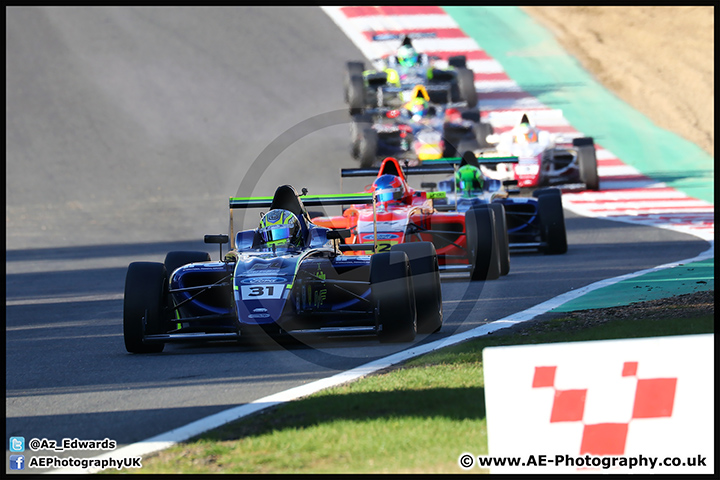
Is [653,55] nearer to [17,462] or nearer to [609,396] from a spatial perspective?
[609,396]

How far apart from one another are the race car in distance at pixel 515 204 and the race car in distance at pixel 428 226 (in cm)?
165

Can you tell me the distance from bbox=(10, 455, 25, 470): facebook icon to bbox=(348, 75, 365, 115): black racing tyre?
26.1 meters

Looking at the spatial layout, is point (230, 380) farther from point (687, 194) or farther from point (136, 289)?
point (687, 194)

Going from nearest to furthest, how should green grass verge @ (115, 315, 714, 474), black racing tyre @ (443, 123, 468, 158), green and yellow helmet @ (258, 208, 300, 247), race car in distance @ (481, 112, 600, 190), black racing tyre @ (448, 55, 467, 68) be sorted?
green grass verge @ (115, 315, 714, 474) < green and yellow helmet @ (258, 208, 300, 247) < race car in distance @ (481, 112, 600, 190) < black racing tyre @ (443, 123, 468, 158) < black racing tyre @ (448, 55, 467, 68)

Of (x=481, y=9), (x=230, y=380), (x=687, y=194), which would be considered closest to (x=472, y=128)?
(x=687, y=194)

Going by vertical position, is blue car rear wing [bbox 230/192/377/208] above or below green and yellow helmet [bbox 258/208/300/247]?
above

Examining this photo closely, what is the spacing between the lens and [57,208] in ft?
93.5

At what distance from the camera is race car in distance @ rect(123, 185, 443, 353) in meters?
9.81

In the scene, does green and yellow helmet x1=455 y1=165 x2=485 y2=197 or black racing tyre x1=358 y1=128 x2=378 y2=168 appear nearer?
green and yellow helmet x1=455 y1=165 x2=485 y2=197

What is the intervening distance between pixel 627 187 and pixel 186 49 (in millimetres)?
20953

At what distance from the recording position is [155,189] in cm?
3062

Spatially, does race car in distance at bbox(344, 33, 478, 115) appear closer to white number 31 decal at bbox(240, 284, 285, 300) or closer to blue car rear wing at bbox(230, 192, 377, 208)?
blue car rear wing at bbox(230, 192, 377, 208)

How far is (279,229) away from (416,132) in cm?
1730

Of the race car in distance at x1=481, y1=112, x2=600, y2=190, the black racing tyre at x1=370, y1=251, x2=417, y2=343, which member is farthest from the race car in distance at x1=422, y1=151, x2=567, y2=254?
the black racing tyre at x1=370, y1=251, x2=417, y2=343
